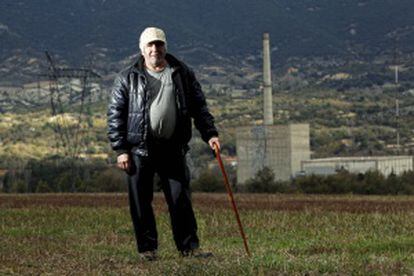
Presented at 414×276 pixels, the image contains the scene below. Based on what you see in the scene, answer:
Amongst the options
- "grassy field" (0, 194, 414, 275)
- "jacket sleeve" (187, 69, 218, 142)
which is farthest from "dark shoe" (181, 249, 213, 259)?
"jacket sleeve" (187, 69, 218, 142)

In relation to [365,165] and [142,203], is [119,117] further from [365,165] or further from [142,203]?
[365,165]

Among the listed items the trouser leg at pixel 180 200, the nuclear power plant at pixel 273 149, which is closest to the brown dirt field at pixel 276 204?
the trouser leg at pixel 180 200

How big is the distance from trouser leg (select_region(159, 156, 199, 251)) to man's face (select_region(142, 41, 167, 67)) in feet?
3.00

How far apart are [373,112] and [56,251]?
17454cm

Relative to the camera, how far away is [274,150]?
395ft

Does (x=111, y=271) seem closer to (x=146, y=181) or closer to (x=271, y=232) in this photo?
(x=146, y=181)

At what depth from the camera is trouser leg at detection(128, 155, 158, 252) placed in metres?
10.9

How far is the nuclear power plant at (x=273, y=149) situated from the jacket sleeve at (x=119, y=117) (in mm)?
106980

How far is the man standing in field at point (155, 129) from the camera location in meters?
10.7

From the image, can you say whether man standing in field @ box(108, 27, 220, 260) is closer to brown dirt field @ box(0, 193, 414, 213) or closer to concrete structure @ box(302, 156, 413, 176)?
brown dirt field @ box(0, 193, 414, 213)

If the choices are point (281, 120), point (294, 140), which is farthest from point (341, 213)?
point (281, 120)

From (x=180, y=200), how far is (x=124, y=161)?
27.3 inches

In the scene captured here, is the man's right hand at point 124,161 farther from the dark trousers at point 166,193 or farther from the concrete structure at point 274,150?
the concrete structure at point 274,150

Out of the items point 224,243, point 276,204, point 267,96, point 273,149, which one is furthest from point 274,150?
point 224,243
